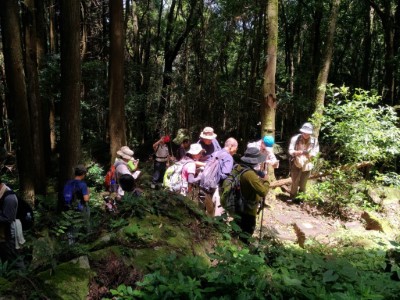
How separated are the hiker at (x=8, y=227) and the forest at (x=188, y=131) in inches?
8.9

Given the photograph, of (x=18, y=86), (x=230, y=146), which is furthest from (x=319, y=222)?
(x=18, y=86)

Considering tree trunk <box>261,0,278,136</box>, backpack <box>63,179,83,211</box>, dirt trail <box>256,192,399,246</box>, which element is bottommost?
dirt trail <box>256,192,399,246</box>

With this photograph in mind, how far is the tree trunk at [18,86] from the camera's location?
8.78m

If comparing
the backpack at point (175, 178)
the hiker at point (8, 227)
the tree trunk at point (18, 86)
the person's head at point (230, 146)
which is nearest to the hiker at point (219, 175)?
the person's head at point (230, 146)

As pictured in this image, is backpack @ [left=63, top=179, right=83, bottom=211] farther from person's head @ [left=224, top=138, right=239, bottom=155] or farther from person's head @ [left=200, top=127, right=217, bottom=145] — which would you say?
person's head @ [left=200, top=127, right=217, bottom=145]

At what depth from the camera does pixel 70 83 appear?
26.6 feet

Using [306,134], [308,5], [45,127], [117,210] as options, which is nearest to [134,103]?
[45,127]

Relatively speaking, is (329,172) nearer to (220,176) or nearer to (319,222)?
(319,222)

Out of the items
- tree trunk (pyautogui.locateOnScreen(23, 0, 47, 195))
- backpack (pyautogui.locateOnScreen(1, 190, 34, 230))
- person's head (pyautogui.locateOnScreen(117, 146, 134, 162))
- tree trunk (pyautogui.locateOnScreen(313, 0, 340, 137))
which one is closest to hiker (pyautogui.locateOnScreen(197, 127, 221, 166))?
person's head (pyautogui.locateOnScreen(117, 146, 134, 162))

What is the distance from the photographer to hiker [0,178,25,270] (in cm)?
454

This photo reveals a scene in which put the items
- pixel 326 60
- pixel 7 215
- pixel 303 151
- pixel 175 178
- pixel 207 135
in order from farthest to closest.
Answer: pixel 326 60
pixel 303 151
pixel 207 135
pixel 175 178
pixel 7 215

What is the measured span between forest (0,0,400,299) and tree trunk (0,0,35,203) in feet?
0.09

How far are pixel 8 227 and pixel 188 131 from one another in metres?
12.0

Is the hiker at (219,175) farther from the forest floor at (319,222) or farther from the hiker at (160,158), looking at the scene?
the hiker at (160,158)
